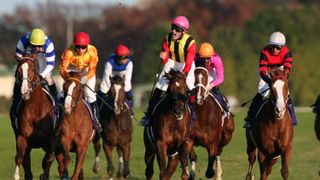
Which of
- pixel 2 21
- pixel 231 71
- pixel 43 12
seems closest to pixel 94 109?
pixel 231 71

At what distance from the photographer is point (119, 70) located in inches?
813

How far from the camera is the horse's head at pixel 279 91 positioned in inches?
610

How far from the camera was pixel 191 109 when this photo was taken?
1667cm

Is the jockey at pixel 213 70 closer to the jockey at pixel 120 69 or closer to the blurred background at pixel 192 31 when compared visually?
the jockey at pixel 120 69

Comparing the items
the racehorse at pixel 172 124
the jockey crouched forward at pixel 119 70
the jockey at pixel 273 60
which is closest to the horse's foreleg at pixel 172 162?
the racehorse at pixel 172 124

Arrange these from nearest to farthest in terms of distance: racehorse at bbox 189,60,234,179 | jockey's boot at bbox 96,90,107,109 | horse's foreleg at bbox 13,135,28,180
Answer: horse's foreleg at bbox 13,135,28,180 → racehorse at bbox 189,60,234,179 → jockey's boot at bbox 96,90,107,109

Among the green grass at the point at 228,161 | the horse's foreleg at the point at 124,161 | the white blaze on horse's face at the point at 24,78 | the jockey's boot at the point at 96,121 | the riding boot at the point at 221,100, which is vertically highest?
the white blaze on horse's face at the point at 24,78

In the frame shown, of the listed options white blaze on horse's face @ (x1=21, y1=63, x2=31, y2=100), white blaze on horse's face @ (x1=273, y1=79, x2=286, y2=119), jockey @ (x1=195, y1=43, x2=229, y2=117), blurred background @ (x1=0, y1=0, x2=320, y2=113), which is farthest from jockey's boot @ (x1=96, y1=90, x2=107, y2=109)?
blurred background @ (x1=0, y1=0, x2=320, y2=113)

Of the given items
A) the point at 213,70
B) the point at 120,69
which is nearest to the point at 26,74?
the point at 213,70

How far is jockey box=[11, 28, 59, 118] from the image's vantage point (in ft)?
54.5

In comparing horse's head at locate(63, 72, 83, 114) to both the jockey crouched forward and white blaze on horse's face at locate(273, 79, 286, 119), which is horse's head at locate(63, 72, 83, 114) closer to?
white blaze on horse's face at locate(273, 79, 286, 119)

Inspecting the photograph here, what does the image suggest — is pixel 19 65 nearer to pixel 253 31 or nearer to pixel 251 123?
pixel 251 123

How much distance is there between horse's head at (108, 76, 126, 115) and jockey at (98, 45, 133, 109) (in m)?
0.61

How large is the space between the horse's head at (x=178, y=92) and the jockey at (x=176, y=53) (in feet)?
2.93
